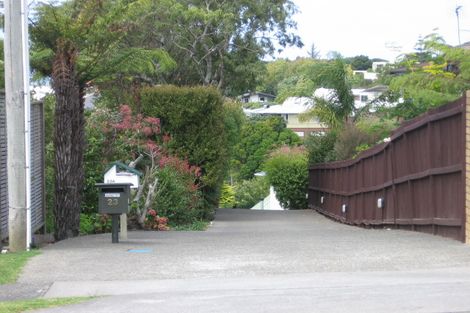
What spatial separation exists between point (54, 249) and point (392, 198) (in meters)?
8.23

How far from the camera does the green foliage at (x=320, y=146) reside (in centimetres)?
3372

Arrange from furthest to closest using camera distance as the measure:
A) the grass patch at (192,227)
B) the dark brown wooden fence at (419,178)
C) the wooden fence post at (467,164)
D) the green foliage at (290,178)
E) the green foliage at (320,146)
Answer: the green foliage at (290,178)
the green foliage at (320,146)
the grass patch at (192,227)
the dark brown wooden fence at (419,178)
the wooden fence post at (467,164)

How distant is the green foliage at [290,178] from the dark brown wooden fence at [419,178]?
13.9m

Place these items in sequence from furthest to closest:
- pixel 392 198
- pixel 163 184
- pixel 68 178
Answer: pixel 163 184
pixel 392 198
pixel 68 178

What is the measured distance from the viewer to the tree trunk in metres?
14.6

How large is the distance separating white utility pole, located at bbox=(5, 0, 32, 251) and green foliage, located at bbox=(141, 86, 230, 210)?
9.93 m

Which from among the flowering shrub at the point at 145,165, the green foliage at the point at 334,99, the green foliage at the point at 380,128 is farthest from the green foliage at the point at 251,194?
the flowering shrub at the point at 145,165

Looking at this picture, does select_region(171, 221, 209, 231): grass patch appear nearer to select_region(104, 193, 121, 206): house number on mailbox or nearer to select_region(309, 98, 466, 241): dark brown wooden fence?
select_region(309, 98, 466, 241): dark brown wooden fence

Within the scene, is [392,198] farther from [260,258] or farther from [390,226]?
[260,258]

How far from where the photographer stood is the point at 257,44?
1713 inches

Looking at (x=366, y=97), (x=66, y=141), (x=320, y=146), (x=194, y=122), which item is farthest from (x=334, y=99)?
(x=66, y=141)

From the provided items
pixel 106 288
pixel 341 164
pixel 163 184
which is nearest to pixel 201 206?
pixel 163 184

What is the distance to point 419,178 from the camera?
566 inches

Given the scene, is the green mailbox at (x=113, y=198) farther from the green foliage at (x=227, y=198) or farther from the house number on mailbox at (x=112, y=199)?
the green foliage at (x=227, y=198)
